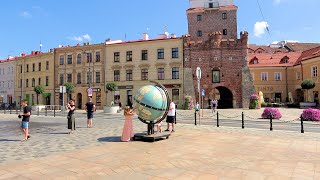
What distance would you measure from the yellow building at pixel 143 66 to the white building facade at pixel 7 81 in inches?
972

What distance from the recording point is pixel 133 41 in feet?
142

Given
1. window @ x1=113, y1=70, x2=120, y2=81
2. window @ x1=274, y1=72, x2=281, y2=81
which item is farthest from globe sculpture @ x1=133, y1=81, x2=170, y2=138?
window @ x1=274, y1=72, x2=281, y2=81

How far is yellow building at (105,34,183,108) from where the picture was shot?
40594 mm

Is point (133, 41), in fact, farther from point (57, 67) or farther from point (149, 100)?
point (149, 100)

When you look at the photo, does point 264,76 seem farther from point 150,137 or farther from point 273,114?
point 150,137

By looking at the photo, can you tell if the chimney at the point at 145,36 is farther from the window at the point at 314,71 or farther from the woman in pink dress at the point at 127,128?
the woman in pink dress at the point at 127,128

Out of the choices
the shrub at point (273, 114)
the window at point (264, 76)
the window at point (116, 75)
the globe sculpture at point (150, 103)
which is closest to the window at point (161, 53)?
the window at point (116, 75)

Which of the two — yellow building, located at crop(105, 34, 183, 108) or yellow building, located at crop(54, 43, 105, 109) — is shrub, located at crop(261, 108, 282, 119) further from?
yellow building, located at crop(54, 43, 105, 109)

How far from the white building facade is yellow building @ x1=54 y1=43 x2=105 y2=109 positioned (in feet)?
47.2

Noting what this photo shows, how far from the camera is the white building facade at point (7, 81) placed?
56.2 metres

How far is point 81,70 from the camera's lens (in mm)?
46062

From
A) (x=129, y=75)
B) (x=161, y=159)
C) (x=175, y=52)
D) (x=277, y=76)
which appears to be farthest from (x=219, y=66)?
(x=161, y=159)

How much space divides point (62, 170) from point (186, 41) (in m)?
35.0

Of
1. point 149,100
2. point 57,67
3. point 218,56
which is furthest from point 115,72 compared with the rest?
point 149,100
